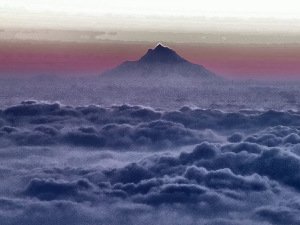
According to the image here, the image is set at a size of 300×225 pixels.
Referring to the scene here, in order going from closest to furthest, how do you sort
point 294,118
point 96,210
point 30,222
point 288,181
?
point 30,222 → point 96,210 → point 294,118 → point 288,181

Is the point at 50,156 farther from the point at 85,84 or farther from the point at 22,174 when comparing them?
the point at 85,84

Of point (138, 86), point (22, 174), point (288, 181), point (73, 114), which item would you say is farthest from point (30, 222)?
point (288, 181)

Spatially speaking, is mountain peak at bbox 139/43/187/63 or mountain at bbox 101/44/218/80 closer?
mountain peak at bbox 139/43/187/63

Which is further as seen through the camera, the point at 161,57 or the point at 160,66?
the point at 160,66

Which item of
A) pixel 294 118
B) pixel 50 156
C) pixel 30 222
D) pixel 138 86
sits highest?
pixel 138 86

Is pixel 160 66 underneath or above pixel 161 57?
underneath

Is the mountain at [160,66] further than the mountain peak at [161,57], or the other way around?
the mountain at [160,66]
